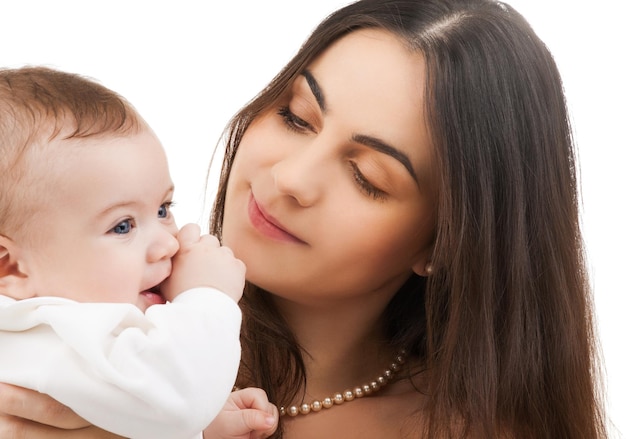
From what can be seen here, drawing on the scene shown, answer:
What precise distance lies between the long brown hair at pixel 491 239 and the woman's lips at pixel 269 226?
35 cm

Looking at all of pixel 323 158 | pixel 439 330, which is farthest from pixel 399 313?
pixel 323 158

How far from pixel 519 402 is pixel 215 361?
3.62ft

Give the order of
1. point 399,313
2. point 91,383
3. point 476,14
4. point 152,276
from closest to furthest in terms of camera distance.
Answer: point 91,383
point 152,276
point 476,14
point 399,313

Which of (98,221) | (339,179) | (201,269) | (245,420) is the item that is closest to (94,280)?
(98,221)

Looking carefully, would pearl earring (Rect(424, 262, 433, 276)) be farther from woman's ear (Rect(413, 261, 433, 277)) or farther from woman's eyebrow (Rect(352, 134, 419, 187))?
woman's eyebrow (Rect(352, 134, 419, 187))

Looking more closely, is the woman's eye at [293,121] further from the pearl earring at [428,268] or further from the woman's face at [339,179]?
the pearl earring at [428,268]

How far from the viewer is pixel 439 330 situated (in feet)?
8.52

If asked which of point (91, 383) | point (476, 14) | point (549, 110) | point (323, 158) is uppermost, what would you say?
point (476, 14)

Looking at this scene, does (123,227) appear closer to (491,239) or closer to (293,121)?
(293,121)

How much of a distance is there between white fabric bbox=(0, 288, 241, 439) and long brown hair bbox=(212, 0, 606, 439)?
0.80 meters

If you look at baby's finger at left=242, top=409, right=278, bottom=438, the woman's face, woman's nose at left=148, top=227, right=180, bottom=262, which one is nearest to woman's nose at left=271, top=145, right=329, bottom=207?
the woman's face

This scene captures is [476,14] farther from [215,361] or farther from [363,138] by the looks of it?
[215,361]

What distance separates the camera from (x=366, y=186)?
230 cm

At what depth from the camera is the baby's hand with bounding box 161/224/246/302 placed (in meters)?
1.93
